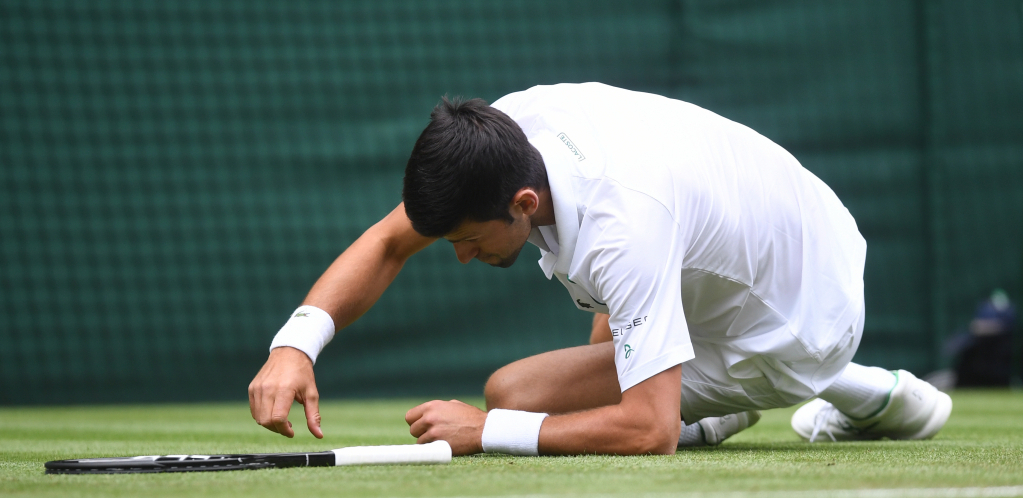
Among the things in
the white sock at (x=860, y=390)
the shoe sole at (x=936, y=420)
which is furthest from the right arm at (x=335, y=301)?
the shoe sole at (x=936, y=420)

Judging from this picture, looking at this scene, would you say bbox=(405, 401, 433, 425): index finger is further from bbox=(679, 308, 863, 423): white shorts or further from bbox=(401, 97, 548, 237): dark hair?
bbox=(679, 308, 863, 423): white shorts

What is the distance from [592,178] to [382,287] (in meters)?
0.78

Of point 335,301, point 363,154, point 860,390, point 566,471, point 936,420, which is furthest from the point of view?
point 363,154

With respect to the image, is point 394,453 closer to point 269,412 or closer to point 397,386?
point 269,412

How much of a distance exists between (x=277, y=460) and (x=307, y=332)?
40cm

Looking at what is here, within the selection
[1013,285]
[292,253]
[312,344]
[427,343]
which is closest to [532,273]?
[427,343]

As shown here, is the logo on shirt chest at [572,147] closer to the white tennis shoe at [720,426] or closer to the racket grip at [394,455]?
the racket grip at [394,455]

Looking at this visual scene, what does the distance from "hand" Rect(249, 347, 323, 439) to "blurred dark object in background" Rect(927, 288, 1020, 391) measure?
4.70 metres

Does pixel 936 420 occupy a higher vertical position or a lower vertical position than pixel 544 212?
lower

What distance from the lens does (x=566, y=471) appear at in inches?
71.6

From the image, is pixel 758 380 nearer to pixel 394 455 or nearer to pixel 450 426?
pixel 450 426

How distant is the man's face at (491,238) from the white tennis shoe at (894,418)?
1181mm

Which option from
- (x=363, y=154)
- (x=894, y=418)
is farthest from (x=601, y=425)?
(x=363, y=154)

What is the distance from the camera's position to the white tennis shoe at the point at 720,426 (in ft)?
8.79
